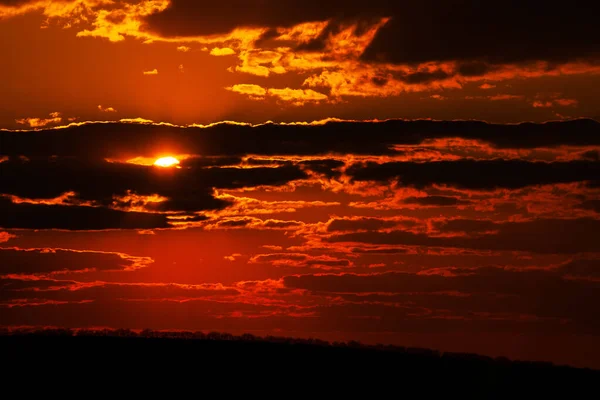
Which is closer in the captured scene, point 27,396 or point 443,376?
point 27,396

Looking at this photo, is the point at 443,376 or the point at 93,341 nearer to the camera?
the point at 443,376

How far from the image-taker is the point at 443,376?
6444 cm

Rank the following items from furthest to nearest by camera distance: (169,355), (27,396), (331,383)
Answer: (169,355)
(331,383)
(27,396)

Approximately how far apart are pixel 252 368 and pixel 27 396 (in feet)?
40.5

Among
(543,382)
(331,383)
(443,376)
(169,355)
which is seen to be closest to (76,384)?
(169,355)

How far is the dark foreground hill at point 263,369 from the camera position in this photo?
61250 mm

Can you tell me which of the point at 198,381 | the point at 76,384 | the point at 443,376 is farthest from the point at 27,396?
the point at 443,376

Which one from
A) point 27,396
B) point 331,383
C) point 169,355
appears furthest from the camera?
point 169,355

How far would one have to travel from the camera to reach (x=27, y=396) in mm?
58062

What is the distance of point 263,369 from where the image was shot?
64000mm

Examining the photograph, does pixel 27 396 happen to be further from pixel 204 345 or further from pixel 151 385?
pixel 204 345

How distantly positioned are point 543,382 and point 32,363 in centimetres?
2751

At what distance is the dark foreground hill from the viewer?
6125cm

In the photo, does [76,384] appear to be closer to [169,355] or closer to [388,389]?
[169,355]
